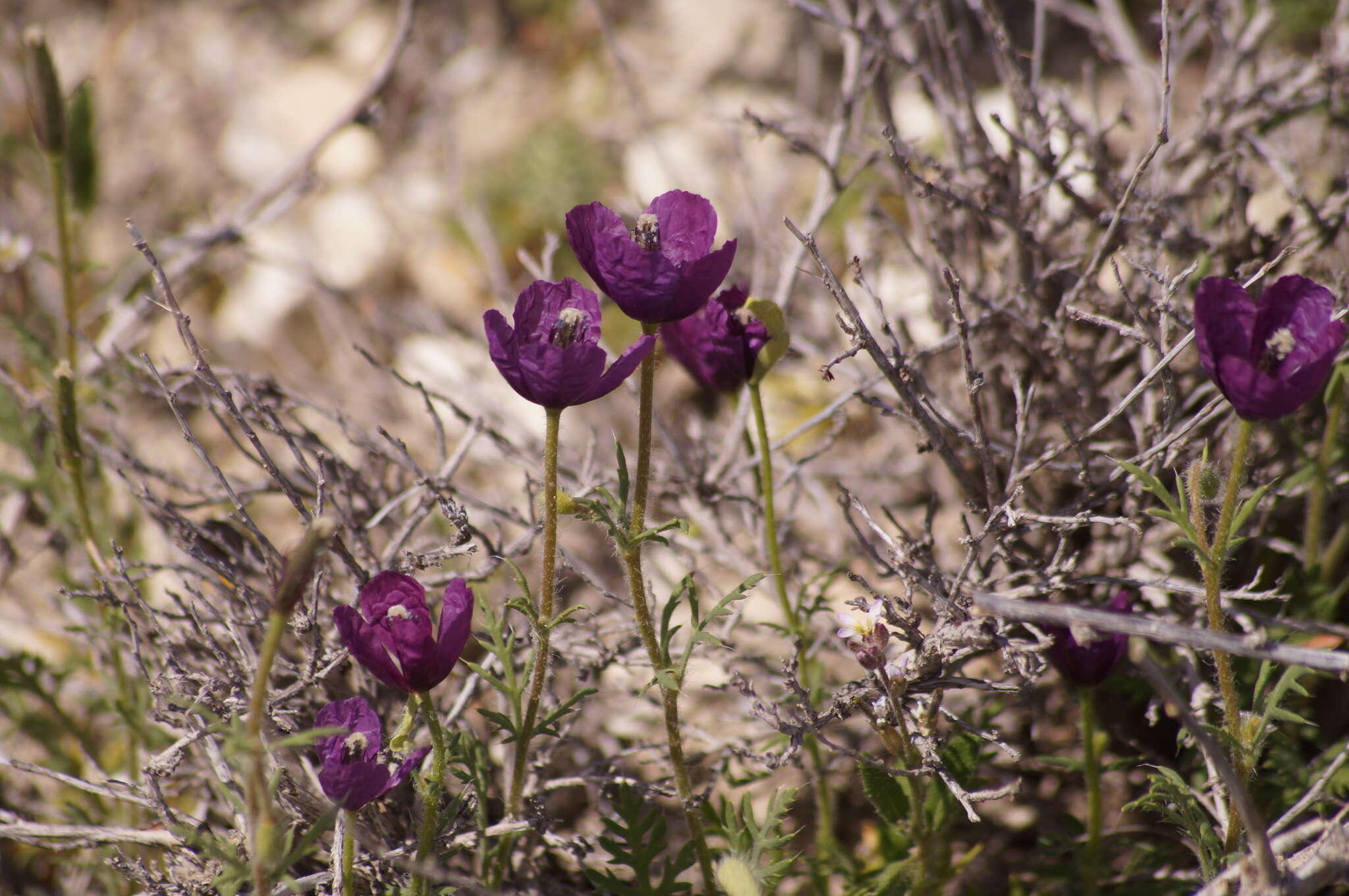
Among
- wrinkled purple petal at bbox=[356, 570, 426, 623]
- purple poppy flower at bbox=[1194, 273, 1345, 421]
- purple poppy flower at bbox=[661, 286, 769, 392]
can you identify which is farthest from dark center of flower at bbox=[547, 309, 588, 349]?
purple poppy flower at bbox=[1194, 273, 1345, 421]

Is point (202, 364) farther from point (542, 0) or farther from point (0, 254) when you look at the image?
point (542, 0)

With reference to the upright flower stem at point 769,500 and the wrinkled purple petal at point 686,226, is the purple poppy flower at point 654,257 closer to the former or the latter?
the wrinkled purple petal at point 686,226

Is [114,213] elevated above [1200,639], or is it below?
above

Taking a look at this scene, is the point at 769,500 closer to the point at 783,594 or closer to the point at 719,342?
the point at 783,594

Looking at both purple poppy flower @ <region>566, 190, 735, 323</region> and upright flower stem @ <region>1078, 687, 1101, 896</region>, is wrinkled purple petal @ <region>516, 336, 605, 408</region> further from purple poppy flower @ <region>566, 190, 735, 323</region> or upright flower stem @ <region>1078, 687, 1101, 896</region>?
upright flower stem @ <region>1078, 687, 1101, 896</region>

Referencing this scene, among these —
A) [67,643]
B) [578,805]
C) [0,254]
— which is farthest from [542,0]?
[578,805]

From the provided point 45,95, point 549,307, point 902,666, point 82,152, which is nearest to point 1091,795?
point 902,666
